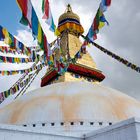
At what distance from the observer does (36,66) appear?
1279 centimetres

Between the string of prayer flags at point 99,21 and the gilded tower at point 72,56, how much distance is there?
239 inches

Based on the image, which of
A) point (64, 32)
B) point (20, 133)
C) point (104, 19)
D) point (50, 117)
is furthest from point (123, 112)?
point (64, 32)

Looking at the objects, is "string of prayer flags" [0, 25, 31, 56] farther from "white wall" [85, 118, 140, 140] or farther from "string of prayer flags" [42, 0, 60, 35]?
"white wall" [85, 118, 140, 140]

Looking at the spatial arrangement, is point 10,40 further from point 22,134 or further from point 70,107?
point 22,134

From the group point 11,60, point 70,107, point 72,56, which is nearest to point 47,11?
point 70,107

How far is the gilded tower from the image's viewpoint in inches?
656

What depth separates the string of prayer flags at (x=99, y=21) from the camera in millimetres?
8477

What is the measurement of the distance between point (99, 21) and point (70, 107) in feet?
9.60

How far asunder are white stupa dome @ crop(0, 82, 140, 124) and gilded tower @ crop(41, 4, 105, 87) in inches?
219

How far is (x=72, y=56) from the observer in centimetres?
1702

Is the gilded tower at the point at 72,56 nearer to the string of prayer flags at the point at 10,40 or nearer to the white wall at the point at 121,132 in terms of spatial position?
Answer: the string of prayer flags at the point at 10,40

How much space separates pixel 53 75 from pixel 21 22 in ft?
32.9

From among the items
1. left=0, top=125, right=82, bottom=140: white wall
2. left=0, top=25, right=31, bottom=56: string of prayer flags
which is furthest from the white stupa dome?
left=0, top=25, right=31, bottom=56: string of prayer flags

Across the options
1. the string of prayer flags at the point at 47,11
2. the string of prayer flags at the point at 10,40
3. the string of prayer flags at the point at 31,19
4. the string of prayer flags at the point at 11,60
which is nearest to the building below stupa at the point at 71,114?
the string of prayer flags at the point at 11,60
